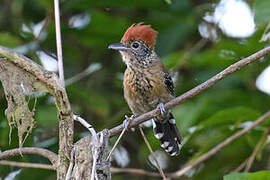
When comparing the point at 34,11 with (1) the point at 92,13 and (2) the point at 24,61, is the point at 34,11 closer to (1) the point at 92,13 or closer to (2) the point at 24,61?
(1) the point at 92,13

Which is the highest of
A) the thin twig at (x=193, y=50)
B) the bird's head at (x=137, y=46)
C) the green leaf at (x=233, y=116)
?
the bird's head at (x=137, y=46)

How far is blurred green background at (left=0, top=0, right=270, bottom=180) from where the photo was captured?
4.11 meters

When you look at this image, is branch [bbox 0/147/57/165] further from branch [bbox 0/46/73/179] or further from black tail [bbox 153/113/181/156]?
black tail [bbox 153/113/181/156]

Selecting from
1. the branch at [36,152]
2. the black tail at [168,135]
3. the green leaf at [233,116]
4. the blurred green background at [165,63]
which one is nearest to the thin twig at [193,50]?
the blurred green background at [165,63]

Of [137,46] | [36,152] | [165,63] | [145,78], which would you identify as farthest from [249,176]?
[137,46]

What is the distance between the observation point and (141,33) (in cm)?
427

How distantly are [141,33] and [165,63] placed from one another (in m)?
0.35

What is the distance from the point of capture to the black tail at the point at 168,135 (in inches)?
170

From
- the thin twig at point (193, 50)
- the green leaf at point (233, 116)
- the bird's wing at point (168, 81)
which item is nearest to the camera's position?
the green leaf at point (233, 116)

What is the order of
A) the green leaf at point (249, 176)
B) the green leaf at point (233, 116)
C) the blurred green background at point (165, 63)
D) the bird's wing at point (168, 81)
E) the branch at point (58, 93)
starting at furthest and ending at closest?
the bird's wing at point (168, 81)
the blurred green background at point (165, 63)
the green leaf at point (233, 116)
the green leaf at point (249, 176)
the branch at point (58, 93)

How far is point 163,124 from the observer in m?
4.65

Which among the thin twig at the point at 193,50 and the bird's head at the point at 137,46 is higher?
the bird's head at the point at 137,46

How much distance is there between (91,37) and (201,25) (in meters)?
1.33

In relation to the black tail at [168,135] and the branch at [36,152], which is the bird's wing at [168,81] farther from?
the branch at [36,152]
